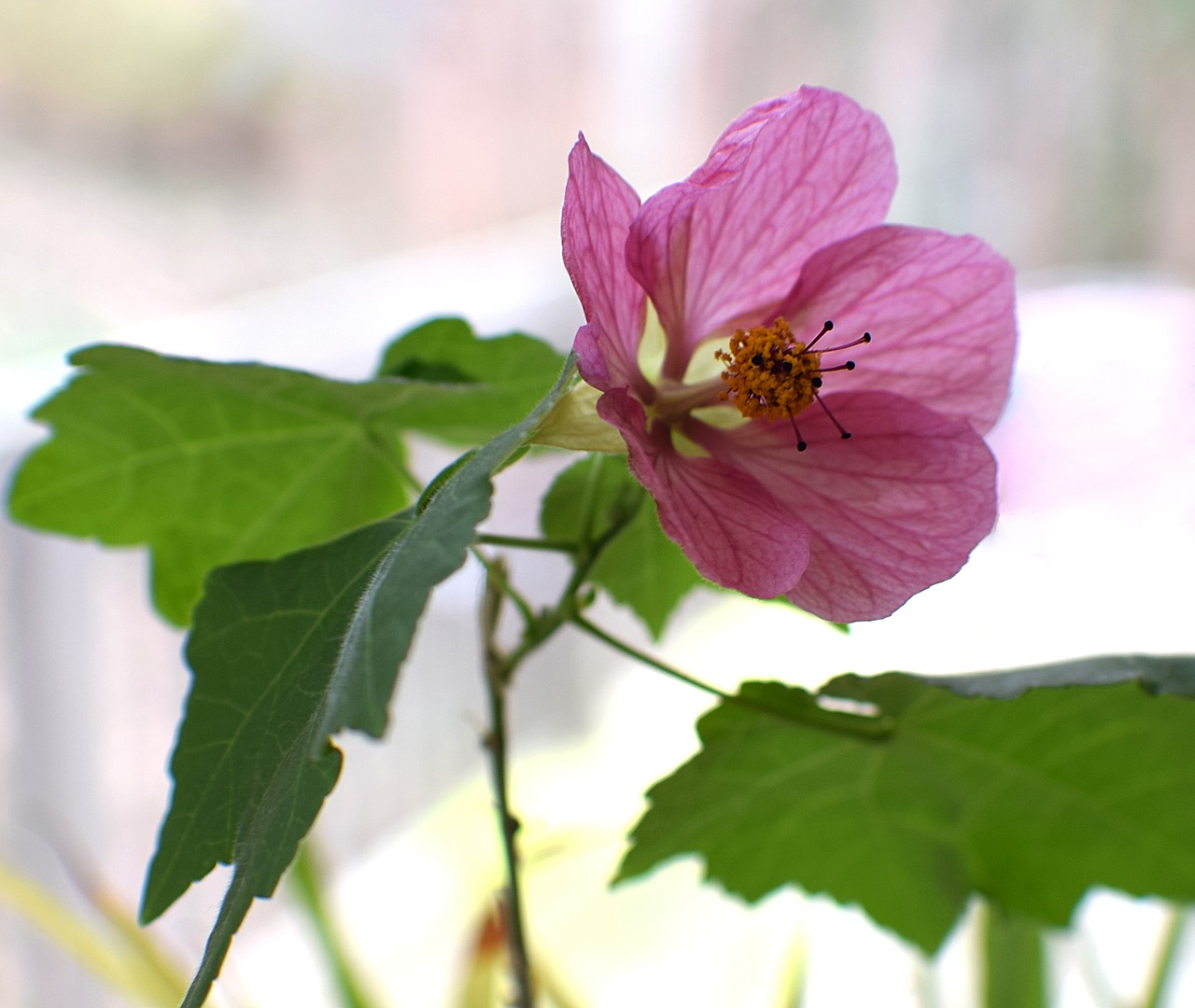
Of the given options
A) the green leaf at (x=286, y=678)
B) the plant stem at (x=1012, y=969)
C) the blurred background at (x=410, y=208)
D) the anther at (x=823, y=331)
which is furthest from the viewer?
the blurred background at (x=410, y=208)

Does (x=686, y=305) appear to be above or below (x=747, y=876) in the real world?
above

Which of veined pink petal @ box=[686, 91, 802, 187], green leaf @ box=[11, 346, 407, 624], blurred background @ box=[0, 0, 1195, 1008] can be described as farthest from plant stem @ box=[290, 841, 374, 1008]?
veined pink petal @ box=[686, 91, 802, 187]

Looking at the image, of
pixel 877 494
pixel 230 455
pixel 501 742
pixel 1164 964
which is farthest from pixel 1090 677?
pixel 1164 964

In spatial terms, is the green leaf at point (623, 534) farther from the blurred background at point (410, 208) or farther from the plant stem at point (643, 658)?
the blurred background at point (410, 208)

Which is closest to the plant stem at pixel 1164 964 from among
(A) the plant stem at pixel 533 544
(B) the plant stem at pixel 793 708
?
(B) the plant stem at pixel 793 708

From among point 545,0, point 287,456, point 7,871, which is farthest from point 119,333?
point 287,456

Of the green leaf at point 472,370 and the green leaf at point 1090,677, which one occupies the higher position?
the green leaf at point 472,370

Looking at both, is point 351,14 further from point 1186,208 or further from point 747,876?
point 747,876
